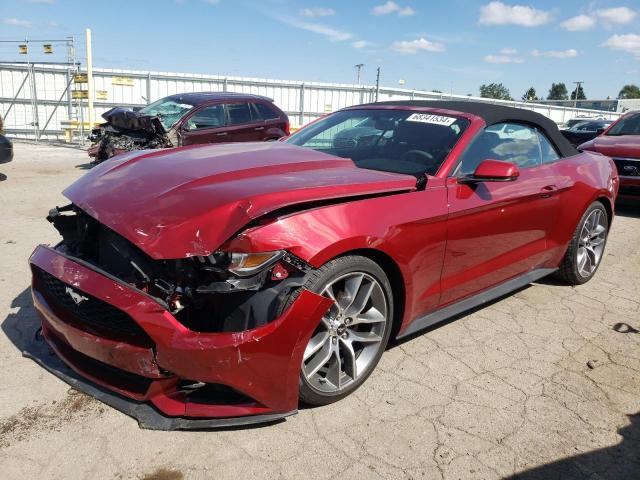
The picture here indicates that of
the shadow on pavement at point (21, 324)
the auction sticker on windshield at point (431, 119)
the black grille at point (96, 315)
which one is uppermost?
the auction sticker on windshield at point (431, 119)

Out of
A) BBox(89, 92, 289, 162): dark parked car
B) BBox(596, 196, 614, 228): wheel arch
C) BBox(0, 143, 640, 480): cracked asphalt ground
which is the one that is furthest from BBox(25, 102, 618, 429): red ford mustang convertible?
BBox(89, 92, 289, 162): dark parked car

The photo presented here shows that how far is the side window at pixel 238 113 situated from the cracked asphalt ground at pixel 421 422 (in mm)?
7207

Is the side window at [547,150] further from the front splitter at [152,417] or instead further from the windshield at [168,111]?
the windshield at [168,111]

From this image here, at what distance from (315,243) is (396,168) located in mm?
1126

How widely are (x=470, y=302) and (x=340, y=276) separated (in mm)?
1391

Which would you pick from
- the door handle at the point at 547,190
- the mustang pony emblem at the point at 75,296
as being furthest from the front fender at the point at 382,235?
the door handle at the point at 547,190

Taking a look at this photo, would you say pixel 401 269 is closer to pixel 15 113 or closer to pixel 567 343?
pixel 567 343

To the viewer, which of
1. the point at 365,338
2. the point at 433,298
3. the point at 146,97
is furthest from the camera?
the point at 146,97

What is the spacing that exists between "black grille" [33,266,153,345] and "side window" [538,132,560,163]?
343 cm

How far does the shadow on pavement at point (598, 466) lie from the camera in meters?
2.32

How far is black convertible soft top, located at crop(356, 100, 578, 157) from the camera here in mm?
3773

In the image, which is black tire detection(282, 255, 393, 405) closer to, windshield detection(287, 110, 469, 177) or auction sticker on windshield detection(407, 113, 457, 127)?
windshield detection(287, 110, 469, 177)

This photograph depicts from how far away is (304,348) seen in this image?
2.41 metres

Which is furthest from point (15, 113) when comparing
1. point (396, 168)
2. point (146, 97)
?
point (396, 168)
